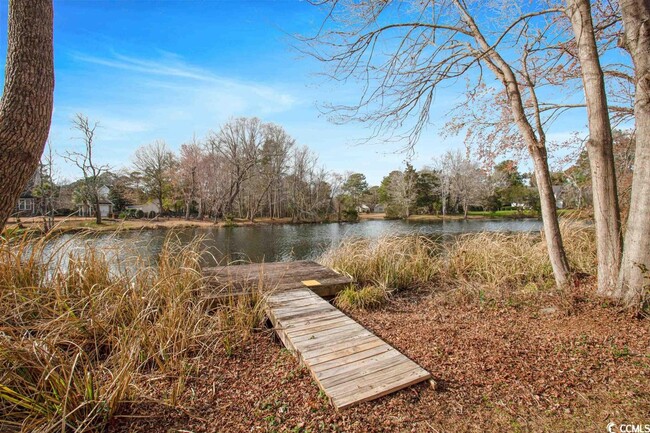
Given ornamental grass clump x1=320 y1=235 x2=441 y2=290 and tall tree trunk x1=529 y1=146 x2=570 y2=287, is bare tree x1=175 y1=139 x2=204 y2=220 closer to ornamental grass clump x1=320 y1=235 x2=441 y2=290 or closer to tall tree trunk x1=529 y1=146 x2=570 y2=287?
ornamental grass clump x1=320 y1=235 x2=441 y2=290

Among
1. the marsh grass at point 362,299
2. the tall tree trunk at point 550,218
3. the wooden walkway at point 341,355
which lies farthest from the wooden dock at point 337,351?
the tall tree trunk at point 550,218

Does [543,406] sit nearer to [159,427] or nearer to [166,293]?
[159,427]

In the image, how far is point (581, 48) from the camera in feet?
9.68

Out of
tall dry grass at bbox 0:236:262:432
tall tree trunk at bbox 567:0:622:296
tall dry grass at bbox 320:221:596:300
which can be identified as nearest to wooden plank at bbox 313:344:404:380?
tall dry grass at bbox 0:236:262:432

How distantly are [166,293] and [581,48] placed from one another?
15.1 ft

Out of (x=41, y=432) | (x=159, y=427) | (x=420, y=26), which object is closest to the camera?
(x=41, y=432)

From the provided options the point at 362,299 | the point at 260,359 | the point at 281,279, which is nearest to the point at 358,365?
the point at 260,359

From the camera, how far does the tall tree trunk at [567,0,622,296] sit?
285cm

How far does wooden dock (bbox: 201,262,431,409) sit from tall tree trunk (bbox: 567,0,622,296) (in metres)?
2.38

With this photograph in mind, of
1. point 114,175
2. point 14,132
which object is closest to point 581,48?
point 14,132

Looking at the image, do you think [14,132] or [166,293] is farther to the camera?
[166,293]

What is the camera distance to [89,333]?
2.25m

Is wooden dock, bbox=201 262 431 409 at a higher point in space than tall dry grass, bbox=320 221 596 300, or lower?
lower

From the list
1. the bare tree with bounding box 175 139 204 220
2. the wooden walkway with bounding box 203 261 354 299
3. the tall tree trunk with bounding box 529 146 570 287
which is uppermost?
the bare tree with bounding box 175 139 204 220
